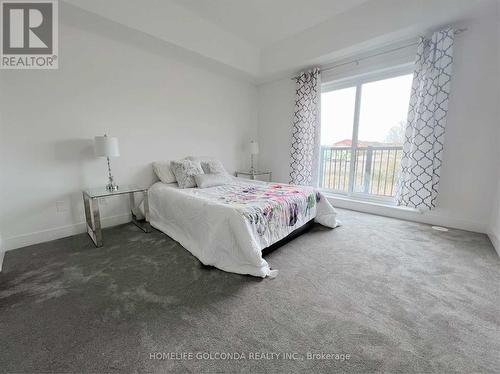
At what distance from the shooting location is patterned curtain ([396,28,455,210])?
258 cm

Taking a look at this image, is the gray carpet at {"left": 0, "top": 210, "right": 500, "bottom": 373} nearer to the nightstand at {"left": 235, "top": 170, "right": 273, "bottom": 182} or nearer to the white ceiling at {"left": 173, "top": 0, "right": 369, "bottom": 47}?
the nightstand at {"left": 235, "top": 170, "right": 273, "bottom": 182}

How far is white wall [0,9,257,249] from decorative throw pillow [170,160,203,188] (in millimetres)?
503

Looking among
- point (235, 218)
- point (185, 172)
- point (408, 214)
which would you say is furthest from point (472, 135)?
point (185, 172)

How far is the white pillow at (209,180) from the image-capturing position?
2.85m

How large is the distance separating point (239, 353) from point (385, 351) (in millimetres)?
778

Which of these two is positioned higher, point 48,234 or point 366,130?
point 366,130

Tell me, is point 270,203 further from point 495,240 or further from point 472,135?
point 472,135

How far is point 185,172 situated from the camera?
2916 millimetres

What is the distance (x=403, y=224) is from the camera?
2912mm

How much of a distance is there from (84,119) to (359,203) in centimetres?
417

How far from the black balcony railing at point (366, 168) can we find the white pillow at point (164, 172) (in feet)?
9.40

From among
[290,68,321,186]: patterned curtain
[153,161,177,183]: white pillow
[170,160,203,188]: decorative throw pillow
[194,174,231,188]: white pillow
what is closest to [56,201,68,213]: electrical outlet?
[153,161,177,183]: white pillow

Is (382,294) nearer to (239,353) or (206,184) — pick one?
(239,353)

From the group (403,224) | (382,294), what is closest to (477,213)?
(403,224)
